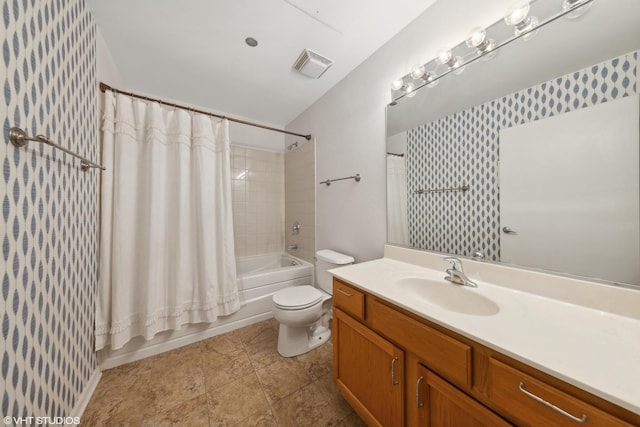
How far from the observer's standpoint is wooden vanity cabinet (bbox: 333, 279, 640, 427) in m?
0.49

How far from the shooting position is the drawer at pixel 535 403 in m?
0.44

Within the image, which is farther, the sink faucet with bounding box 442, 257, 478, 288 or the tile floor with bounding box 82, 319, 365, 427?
the tile floor with bounding box 82, 319, 365, 427

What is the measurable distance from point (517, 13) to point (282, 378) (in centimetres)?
236

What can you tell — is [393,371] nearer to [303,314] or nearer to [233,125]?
[303,314]

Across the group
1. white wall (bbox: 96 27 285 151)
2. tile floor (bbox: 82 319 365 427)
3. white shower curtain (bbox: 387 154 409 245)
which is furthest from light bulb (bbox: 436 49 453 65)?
white wall (bbox: 96 27 285 151)

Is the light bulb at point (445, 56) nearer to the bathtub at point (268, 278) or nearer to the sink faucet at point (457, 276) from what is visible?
the sink faucet at point (457, 276)

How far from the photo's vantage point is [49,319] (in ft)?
3.05

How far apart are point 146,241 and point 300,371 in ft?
4.90

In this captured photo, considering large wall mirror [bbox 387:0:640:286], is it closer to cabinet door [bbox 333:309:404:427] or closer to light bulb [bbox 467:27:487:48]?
light bulb [bbox 467:27:487:48]

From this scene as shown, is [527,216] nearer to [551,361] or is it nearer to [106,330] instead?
[551,361]

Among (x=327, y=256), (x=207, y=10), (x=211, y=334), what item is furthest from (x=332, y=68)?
(x=211, y=334)

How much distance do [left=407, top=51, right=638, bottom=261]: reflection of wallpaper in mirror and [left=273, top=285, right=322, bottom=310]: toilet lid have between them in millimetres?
850

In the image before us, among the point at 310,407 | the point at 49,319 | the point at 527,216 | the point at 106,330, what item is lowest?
the point at 310,407

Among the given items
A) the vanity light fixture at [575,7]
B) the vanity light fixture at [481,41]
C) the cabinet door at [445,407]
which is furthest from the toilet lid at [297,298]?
the vanity light fixture at [575,7]
